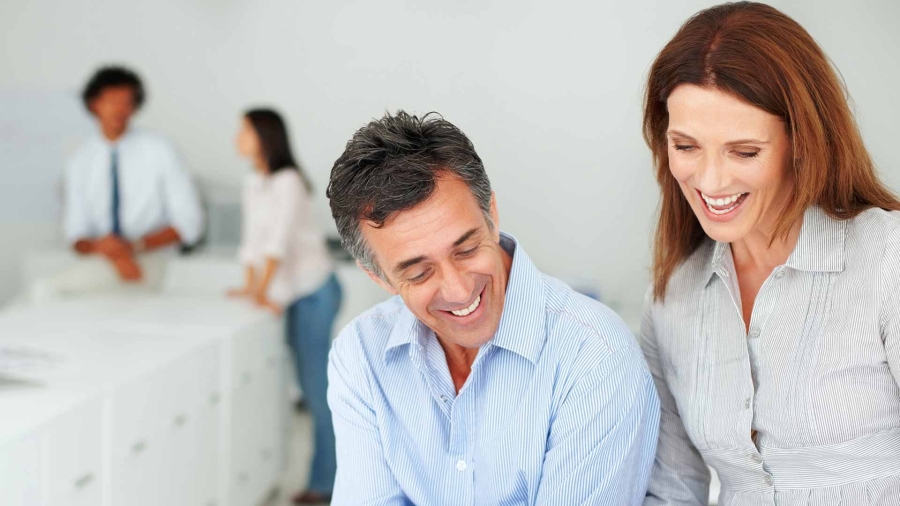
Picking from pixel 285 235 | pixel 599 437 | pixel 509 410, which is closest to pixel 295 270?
pixel 285 235

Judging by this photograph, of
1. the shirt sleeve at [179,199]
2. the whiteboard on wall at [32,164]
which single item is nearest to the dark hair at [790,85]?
the shirt sleeve at [179,199]

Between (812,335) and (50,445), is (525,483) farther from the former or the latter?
(50,445)

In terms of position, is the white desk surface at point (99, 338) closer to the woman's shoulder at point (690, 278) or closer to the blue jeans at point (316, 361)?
the blue jeans at point (316, 361)

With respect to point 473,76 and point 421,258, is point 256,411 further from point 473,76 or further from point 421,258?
point 421,258

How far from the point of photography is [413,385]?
4.45 ft

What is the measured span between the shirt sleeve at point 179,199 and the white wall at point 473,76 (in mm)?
165

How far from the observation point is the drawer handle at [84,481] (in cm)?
186

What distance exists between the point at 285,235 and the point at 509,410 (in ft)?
5.91

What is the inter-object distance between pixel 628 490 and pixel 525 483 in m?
0.14

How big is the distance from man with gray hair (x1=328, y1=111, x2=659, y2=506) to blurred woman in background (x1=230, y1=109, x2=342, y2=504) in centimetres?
164

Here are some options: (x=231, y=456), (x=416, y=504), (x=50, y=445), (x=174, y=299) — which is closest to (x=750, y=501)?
(x=416, y=504)

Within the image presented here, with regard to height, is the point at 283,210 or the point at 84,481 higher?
the point at 283,210

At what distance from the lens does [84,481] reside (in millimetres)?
1892

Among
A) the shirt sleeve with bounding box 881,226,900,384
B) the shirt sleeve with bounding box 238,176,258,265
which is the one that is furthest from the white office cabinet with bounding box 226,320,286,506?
the shirt sleeve with bounding box 881,226,900,384
